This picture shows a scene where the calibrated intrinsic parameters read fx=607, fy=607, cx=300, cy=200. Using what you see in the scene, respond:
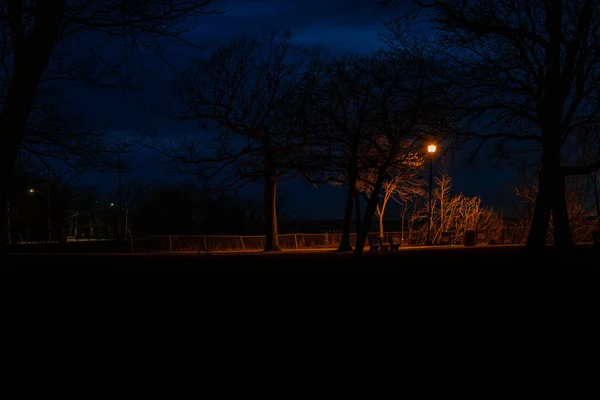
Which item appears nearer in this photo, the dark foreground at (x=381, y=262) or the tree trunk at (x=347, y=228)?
the dark foreground at (x=381, y=262)

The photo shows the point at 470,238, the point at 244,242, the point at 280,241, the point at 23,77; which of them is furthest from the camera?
the point at 280,241

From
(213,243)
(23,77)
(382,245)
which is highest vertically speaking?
(23,77)

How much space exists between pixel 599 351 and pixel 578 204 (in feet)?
122

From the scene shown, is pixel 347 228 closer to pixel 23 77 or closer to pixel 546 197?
pixel 546 197

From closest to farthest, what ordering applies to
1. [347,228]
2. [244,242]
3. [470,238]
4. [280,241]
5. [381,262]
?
[381,262], [347,228], [470,238], [244,242], [280,241]

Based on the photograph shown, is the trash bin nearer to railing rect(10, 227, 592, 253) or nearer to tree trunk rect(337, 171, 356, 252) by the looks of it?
railing rect(10, 227, 592, 253)

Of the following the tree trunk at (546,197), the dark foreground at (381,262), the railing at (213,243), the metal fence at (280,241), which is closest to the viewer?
the dark foreground at (381,262)

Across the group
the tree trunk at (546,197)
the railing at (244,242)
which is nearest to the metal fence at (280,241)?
the railing at (244,242)

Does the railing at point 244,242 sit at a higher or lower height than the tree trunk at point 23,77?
lower

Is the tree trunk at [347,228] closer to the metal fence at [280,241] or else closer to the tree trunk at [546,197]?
the metal fence at [280,241]

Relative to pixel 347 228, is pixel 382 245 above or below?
below

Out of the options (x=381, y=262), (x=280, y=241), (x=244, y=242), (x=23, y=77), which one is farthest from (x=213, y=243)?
(x=23, y=77)

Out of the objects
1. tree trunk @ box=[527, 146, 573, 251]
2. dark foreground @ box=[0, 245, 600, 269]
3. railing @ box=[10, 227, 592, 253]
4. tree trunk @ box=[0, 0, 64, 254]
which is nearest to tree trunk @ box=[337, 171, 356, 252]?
railing @ box=[10, 227, 592, 253]

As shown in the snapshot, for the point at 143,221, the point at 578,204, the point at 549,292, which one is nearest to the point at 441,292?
the point at 549,292
